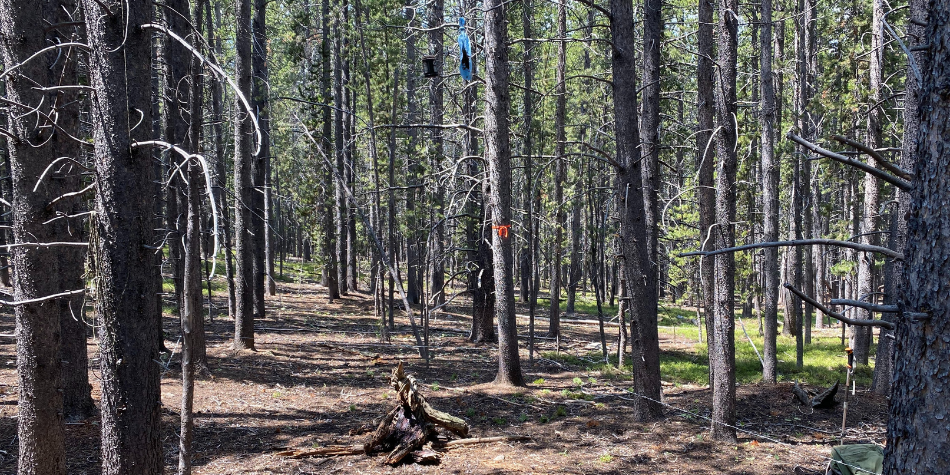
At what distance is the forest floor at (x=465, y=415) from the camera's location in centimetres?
679

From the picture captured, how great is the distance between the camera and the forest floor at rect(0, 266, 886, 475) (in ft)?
22.3

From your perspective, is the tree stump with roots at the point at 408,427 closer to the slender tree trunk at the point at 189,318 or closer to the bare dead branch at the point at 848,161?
the slender tree trunk at the point at 189,318

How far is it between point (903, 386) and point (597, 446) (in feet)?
17.4

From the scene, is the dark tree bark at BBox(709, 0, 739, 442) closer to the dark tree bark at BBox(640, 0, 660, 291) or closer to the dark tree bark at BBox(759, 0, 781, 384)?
the dark tree bark at BBox(640, 0, 660, 291)

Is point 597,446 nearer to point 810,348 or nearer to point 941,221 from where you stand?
point 941,221

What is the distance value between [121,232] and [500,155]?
22.1 feet

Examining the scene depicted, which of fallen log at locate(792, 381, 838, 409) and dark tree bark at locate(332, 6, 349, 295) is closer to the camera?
fallen log at locate(792, 381, 838, 409)

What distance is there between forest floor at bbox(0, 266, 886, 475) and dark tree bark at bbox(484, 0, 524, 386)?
135 centimetres

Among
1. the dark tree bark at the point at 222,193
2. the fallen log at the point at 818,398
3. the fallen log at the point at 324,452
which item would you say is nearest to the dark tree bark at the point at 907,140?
the fallen log at the point at 818,398

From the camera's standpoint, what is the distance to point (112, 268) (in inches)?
148

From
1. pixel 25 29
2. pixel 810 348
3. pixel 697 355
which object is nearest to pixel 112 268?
pixel 25 29

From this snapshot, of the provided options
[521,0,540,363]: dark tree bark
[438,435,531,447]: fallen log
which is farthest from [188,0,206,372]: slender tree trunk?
[521,0,540,363]: dark tree bark

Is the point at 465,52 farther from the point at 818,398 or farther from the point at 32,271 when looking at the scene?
the point at 818,398

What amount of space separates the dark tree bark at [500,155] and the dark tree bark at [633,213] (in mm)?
2207
